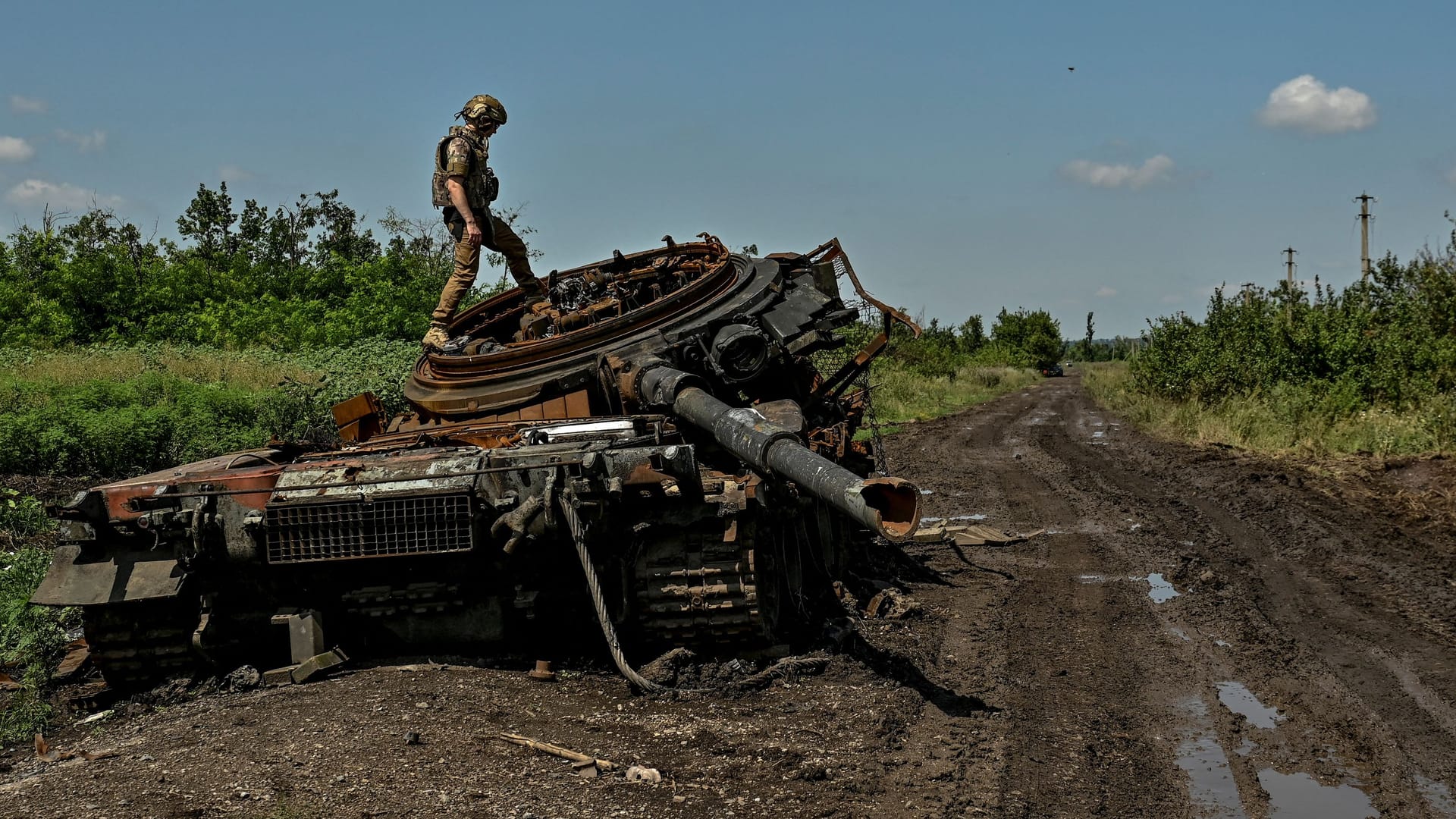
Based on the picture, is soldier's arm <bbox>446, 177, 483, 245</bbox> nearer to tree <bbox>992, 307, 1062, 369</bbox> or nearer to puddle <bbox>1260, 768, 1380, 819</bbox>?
puddle <bbox>1260, 768, 1380, 819</bbox>

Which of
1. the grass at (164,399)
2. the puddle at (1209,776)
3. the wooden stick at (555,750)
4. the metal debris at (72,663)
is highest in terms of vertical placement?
the grass at (164,399)

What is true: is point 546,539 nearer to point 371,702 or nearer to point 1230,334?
point 371,702

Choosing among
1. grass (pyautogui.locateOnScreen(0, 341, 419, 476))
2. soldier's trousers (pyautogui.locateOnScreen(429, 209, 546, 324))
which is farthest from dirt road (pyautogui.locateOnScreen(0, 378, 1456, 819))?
grass (pyautogui.locateOnScreen(0, 341, 419, 476))

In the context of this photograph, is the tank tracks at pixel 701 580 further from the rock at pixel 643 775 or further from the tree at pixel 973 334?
the tree at pixel 973 334

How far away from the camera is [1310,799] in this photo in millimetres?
4938

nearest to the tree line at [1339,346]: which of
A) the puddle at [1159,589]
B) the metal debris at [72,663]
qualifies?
the puddle at [1159,589]

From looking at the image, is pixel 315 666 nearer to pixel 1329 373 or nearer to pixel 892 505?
pixel 892 505

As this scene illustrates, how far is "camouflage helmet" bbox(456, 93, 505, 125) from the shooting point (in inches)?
339

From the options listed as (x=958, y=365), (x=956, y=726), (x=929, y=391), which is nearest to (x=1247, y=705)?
(x=956, y=726)

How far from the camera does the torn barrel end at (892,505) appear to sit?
471cm

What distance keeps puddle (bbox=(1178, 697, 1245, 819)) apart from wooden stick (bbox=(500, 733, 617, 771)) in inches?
92.1

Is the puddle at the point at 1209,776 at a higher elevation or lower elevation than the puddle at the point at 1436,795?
higher

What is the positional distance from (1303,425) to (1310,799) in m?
14.2

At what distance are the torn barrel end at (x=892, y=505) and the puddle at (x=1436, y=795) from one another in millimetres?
2246
